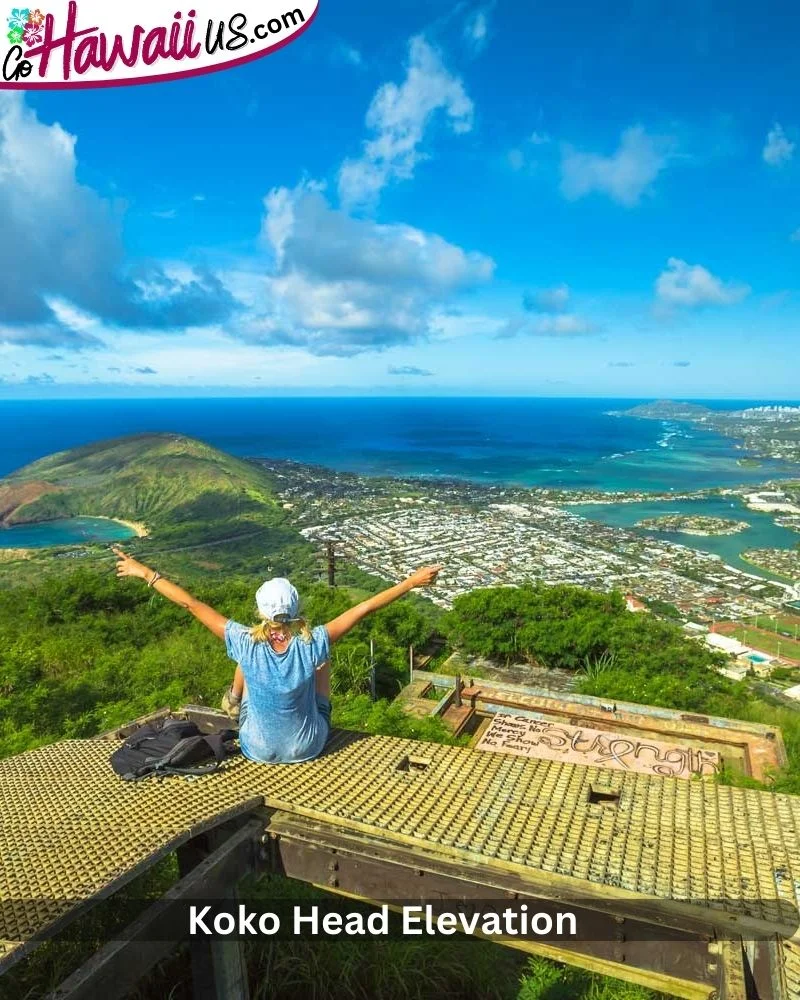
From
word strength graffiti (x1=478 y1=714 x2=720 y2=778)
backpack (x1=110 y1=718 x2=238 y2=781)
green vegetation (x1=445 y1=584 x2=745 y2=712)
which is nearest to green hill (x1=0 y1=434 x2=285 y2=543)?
green vegetation (x1=445 y1=584 x2=745 y2=712)

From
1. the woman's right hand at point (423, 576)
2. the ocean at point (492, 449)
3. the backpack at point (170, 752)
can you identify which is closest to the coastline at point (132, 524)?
the ocean at point (492, 449)

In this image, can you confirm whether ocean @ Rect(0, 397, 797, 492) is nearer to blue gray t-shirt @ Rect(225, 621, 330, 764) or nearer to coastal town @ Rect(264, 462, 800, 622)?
coastal town @ Rect(264, 462, 800, 622)

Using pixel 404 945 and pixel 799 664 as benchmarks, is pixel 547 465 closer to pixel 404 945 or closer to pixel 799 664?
pixel 799 664

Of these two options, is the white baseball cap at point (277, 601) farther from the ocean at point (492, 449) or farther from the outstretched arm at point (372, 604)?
the ocean at point (492, 449)

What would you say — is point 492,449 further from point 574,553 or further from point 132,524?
point 574,553

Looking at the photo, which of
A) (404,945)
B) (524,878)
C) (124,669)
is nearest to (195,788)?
(524,878)

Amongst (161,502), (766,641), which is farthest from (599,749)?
(161,502)
